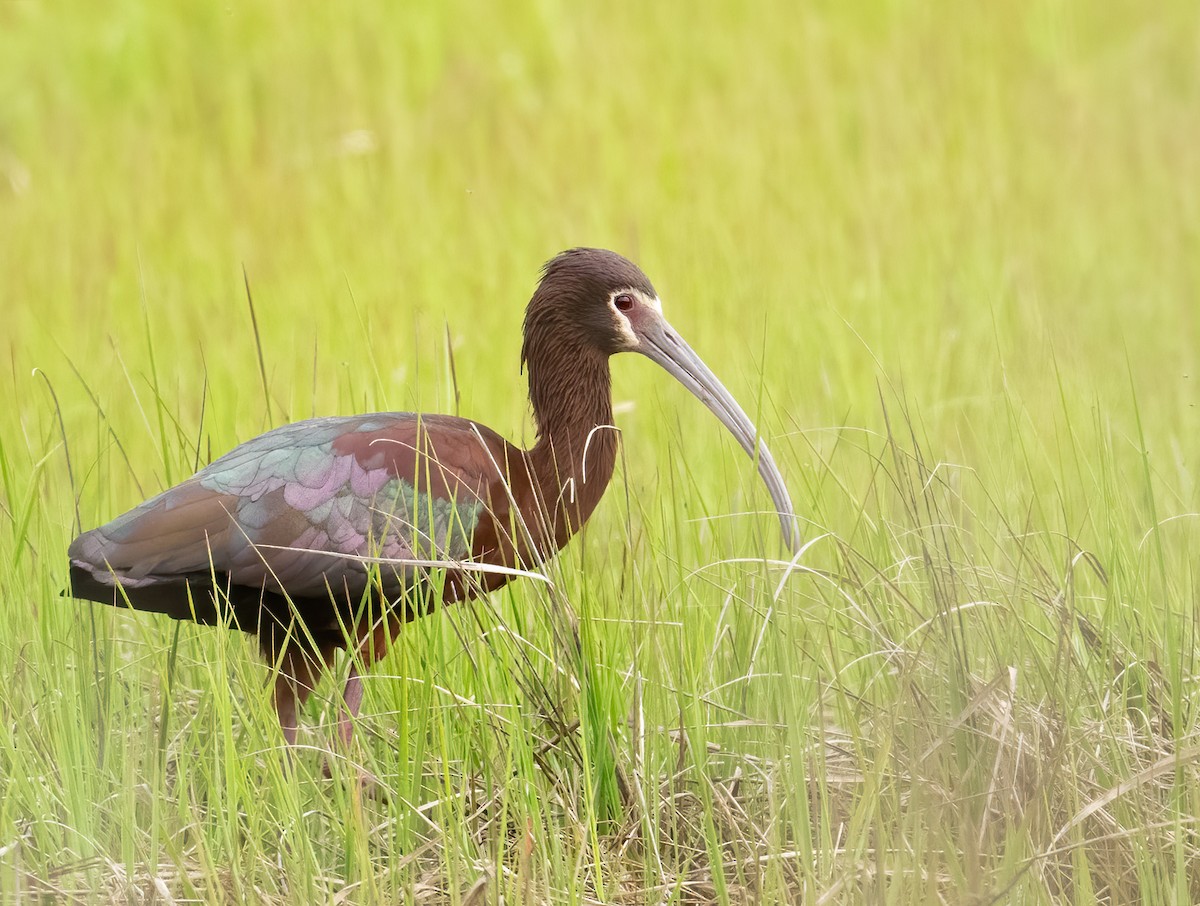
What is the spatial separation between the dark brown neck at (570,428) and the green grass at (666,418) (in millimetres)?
110

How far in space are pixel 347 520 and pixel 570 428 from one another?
0.63 metres

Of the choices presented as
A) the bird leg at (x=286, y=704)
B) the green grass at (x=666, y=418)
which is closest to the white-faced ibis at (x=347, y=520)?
the bird leg at (x=286, y=704)

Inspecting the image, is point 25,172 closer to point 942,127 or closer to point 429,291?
point 429,291

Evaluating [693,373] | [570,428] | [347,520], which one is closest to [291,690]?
[347,520]

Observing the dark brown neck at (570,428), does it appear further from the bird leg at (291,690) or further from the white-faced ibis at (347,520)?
the bird leg at (291,690)

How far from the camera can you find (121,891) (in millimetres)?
2973

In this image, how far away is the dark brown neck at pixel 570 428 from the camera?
390 cm

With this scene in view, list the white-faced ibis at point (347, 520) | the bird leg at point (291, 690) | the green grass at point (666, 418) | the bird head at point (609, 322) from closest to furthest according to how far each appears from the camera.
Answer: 1. the green grass at point (666, 418)
2. the white-faced ibis at point (347, 520)
3. the bird leg at point (291, 690)
4. the bird head at point (609, 322)

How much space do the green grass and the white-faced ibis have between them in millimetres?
121

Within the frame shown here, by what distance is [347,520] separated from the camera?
3680 millimetres

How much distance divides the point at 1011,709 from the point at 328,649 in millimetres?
1724

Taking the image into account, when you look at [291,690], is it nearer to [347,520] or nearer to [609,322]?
[347,520]

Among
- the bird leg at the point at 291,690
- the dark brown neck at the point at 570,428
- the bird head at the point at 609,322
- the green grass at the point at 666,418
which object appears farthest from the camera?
the bird head at the point at 609,322

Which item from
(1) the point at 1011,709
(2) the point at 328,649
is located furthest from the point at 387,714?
(1) the point at 1011,709
